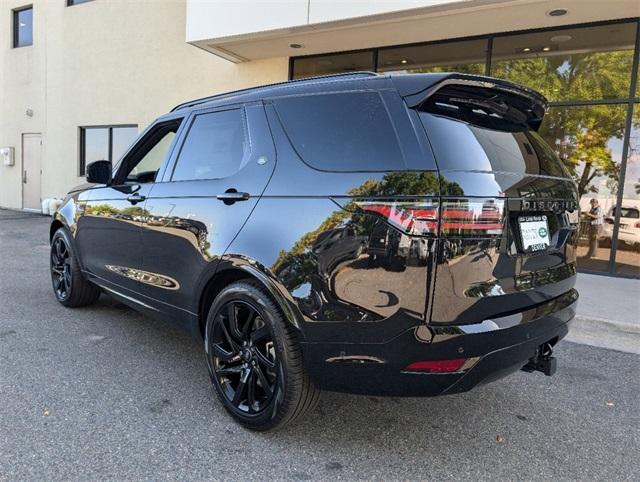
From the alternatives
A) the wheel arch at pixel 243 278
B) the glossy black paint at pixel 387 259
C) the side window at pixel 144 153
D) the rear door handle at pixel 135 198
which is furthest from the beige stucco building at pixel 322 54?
the wheel arch at pixel 243 278

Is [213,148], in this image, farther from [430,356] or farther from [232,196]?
[430,356]

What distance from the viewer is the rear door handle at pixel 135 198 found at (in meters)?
3.65

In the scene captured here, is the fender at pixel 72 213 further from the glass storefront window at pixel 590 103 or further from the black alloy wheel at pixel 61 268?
the glass storefront window at pixel 590 103

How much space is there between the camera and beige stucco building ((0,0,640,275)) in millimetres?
7242

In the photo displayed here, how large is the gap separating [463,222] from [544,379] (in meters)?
2.22

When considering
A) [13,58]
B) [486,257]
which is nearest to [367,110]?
[486,257]

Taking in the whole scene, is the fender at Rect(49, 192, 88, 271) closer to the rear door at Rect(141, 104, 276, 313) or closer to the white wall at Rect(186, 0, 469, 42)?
the rear door at Rect(141, 104, 276, 313)

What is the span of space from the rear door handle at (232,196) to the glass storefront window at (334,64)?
674 centimetres

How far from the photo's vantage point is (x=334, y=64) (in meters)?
9.50

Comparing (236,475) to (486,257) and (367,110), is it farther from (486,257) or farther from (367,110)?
(367,110)

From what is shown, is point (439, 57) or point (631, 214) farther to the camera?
point (439, 57)

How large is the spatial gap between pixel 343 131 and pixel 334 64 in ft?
25.1

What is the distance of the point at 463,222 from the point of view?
2.06 meters

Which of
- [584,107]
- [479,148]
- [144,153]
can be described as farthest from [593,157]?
[144,153]
